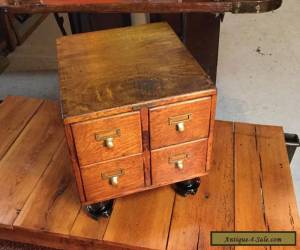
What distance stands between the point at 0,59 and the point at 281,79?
1791 mm

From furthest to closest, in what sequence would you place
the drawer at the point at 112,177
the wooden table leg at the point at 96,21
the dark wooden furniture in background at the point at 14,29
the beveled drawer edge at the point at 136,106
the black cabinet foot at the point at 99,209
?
the dark wooden furniture in background at the point at 14,29 → the wooden table leg at the point at 96,21 → the black cabinet foot at the point at 99,209 → the drawer at the point at 112,177 → the beveled drawer edge at the point at 136,106

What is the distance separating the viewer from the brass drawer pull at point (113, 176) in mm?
865

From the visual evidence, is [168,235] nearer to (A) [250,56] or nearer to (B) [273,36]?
(A) [250,56]

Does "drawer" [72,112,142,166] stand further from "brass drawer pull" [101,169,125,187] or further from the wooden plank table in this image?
the wooden plank table

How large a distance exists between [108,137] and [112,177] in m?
0.14

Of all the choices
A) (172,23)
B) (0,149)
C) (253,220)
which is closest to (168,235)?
(253,220)

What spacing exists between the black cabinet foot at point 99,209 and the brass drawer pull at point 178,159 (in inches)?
9.3

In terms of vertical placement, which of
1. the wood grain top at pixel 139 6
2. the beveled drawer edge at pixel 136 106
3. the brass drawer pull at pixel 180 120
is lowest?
the brass drawer pull at pixel 180 120

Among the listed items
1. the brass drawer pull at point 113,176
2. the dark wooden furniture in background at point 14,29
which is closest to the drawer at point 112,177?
the brass drawer pull at point 113,176

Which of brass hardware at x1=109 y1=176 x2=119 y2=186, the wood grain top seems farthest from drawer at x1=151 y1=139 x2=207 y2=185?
the wood grain top

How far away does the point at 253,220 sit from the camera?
3.14 feet

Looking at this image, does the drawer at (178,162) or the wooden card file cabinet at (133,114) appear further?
the drawer at (178,162)

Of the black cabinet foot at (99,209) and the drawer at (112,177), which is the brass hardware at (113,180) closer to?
the drawer at (112,177)

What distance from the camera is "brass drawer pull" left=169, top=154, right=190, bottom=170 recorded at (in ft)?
2.94
